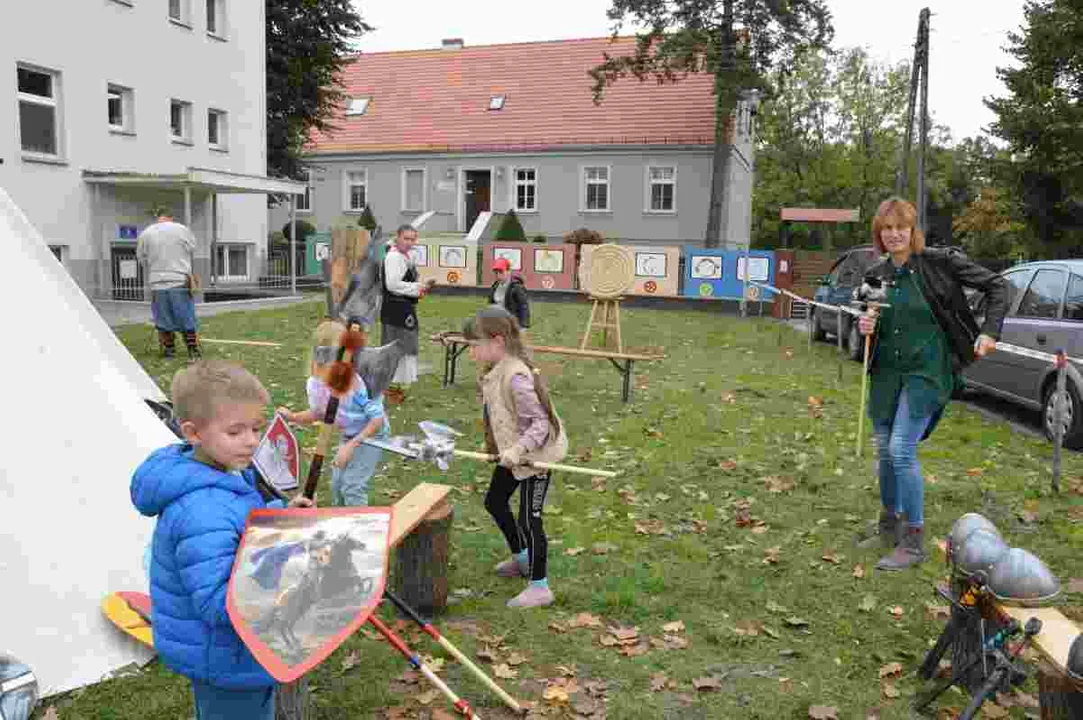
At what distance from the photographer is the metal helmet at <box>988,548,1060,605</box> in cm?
333

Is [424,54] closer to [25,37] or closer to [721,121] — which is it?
[721,121]

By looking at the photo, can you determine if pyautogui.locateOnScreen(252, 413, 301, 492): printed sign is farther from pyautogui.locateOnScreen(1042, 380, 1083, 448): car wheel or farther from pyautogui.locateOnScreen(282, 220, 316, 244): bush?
pyautogui.locateOnScreen(282, 220, 316, 244): bush

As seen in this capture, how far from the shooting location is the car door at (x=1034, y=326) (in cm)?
887

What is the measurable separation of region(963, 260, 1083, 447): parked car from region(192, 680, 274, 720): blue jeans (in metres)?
7.59

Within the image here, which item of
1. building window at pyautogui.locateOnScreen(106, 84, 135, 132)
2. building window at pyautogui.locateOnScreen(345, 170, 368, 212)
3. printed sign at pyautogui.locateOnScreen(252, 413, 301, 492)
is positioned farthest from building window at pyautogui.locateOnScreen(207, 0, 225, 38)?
printed sign at pyautogui.locateOnScreen(252, 413, 301, 492)

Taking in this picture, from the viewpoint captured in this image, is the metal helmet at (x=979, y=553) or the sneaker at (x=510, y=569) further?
the sneaker at (x=510, y=569)

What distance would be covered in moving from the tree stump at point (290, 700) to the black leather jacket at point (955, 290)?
3.65 m

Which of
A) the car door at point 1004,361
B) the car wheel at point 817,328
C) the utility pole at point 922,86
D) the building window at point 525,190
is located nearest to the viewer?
the car door at point 1004,361

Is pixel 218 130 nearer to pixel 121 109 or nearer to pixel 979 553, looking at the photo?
pixel 121 109

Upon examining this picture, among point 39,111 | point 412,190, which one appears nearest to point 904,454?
point 39,111

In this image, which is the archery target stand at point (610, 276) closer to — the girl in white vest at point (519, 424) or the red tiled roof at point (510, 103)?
the girl in white vest at point (519, 424)

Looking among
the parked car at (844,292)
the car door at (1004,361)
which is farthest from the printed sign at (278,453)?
the parked car at (844,292)

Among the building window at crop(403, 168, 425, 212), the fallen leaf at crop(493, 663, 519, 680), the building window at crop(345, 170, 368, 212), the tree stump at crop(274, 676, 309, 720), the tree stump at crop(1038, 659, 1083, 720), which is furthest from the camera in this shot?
the building window at crop(345, 170, 368, 212)

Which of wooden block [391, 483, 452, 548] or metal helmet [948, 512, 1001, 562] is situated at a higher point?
metal helmet [948, 512, 1001, 562]
